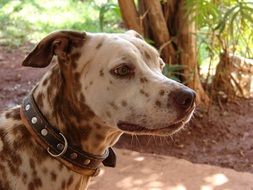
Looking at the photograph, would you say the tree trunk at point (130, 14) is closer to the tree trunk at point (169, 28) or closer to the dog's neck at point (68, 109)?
the tree trunk at point (169, 28)

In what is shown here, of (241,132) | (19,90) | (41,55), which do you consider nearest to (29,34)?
(19,90)

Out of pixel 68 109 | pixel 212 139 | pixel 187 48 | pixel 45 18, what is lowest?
pixel 45 18

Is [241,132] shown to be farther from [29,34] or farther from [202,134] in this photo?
[29,34]

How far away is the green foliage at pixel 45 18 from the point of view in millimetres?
7027

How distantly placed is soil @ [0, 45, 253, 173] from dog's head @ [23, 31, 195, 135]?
7.22 ft

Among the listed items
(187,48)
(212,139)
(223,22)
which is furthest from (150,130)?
(187,48)

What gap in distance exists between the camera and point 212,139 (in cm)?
474

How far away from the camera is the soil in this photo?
446cm

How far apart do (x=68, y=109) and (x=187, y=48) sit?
268 cm

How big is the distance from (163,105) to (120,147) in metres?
2.45

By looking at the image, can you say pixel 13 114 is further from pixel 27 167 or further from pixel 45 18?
pixel 45 18

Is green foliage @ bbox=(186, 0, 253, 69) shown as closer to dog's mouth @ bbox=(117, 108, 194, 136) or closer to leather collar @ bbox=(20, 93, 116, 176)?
dog's mouth @ bbox=(117, 108, 194, 136)

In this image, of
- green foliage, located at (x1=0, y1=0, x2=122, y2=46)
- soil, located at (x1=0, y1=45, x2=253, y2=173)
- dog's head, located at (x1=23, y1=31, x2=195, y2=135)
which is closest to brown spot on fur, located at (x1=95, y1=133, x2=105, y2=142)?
dog's head, located at (x1=23, y1=31, x2=195, y2=135)

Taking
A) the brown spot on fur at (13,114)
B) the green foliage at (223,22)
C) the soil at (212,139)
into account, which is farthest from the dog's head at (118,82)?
the soil at (212,139)
